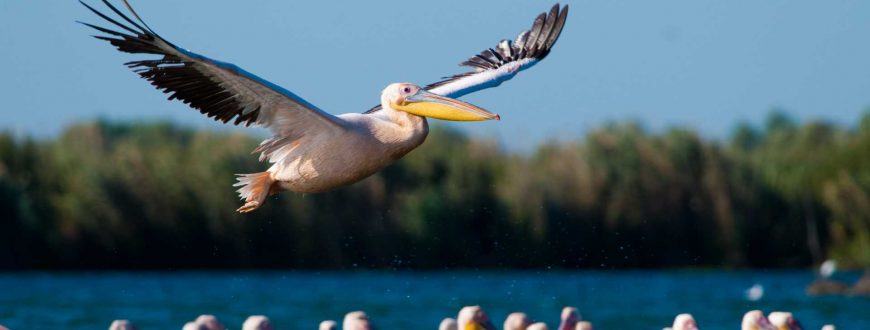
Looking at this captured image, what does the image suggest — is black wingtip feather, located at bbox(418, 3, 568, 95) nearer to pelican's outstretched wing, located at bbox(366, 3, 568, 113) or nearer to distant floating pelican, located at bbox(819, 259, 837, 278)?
pelican's outstretched wing, located at bbox(366, 3, 568, 113)

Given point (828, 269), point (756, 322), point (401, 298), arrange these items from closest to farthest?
point (756, 322), point (401, 298), point (828, 269)

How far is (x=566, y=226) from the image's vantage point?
27953mm

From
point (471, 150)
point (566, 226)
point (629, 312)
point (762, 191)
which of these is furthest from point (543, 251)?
point (629, 312)

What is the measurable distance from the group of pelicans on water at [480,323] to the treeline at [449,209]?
606 inches

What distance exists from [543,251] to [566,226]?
580 millimetres

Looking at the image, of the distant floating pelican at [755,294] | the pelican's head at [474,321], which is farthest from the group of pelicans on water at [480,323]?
the distant floating pelican at [755,294]

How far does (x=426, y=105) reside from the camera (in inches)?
324

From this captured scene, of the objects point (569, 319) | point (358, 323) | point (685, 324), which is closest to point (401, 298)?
point (569, 319)

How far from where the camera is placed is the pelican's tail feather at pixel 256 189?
8438mm

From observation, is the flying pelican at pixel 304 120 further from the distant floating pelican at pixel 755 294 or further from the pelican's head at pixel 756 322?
the distant floating pelican at pixel 755 294

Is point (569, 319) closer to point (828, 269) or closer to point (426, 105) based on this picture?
point (426, 105)

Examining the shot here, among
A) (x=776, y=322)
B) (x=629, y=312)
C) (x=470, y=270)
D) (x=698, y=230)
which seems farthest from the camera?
(x=470, y=270)

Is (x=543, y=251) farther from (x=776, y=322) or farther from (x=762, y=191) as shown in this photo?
(x=776, y=322)

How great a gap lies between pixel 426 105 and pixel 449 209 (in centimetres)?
1909
